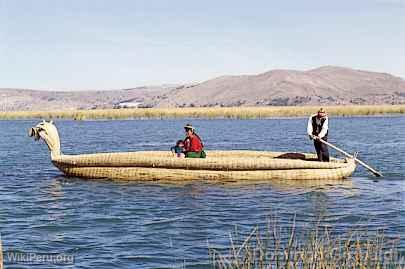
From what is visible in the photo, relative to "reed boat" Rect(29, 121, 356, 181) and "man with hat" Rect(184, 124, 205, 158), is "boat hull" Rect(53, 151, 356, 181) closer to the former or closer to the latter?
"reed boat" Rect(29, 121, 356, 181)

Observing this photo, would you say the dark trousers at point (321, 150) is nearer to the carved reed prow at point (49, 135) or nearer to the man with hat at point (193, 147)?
the man with hat at point (193, 147)

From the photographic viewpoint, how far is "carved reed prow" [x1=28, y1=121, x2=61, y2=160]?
1880 centimetres

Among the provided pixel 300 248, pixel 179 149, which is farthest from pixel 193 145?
pixel 300 248

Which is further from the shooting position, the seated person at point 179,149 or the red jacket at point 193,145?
the seated person at point 179,149

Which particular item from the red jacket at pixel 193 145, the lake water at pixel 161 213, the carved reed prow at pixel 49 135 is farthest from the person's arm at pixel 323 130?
the carved reed prow at pixel 49 135

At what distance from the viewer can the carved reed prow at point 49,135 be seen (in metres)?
18.8

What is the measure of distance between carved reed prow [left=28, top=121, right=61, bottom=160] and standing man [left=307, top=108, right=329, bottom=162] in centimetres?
653

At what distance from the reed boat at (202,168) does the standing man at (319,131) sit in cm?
37

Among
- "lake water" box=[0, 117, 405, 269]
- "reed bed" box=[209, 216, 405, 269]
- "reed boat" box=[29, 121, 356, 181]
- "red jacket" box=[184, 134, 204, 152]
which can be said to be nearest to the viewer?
"reed bed" box=[209, 216, 405, 269]

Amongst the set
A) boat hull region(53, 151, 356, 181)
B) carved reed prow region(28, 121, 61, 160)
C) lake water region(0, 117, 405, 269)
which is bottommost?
lake water region(0, 117, 405, 269)

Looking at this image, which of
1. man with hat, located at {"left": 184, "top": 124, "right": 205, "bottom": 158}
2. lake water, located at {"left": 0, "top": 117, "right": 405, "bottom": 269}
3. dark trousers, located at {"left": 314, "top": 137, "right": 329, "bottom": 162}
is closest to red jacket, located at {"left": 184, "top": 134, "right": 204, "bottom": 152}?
man with hat, located at {"left": 184, "top": 124, "right": 205, "bottom": 158}

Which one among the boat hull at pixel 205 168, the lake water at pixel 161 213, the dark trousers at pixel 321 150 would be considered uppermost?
the dark trousers at pixel 321 150

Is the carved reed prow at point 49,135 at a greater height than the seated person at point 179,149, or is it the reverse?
the carved reed prow at point 49,135

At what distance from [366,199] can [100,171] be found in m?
6.80
